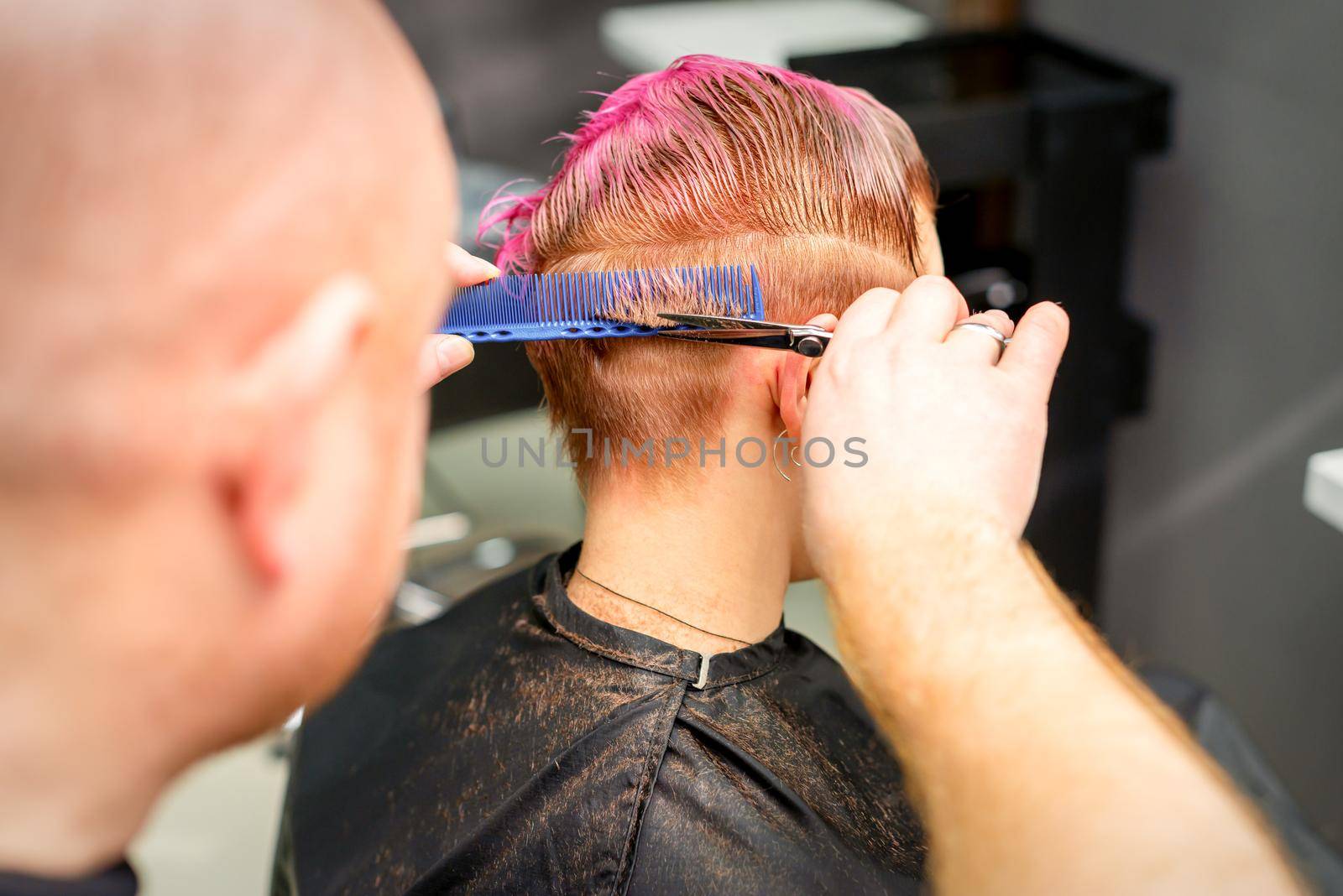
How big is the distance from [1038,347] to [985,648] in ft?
0.93

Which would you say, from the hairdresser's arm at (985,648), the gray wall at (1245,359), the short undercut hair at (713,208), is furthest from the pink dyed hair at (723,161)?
the gray wall at (1245,359)

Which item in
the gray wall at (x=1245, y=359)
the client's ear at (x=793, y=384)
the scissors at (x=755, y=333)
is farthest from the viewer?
the gray wall at (x=1245, y=359)

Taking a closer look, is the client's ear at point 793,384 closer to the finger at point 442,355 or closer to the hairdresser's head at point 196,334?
the finger at point 442,355

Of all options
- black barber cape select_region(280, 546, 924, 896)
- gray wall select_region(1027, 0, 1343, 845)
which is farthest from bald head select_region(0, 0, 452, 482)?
gray wall select_region(1027, 0, 1343, 845)

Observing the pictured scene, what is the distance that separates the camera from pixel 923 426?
824 millimetres

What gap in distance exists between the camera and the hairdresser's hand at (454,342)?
3.75 ft

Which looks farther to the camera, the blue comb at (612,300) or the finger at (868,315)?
the blue comb at (612,300)

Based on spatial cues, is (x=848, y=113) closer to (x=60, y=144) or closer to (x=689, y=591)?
(x=689, y=591)

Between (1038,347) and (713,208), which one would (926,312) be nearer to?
(1038,347)

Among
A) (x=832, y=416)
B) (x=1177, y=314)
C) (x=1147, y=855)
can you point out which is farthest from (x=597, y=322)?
(x=1177, y=314)

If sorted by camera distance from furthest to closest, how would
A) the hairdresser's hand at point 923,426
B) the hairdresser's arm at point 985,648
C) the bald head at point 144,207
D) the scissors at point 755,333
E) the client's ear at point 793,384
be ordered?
the client's ear at point 793,384
the scissors at point 755,333
the hairdresser's hand at point 923,426
the hairdresser's arm at point 985,648
the bald head at point 144,207

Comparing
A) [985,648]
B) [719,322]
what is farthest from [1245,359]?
[985,648]

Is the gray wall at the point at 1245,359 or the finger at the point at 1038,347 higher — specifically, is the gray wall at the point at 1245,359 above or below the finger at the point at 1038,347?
below

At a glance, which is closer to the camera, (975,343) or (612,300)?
(975,343)
